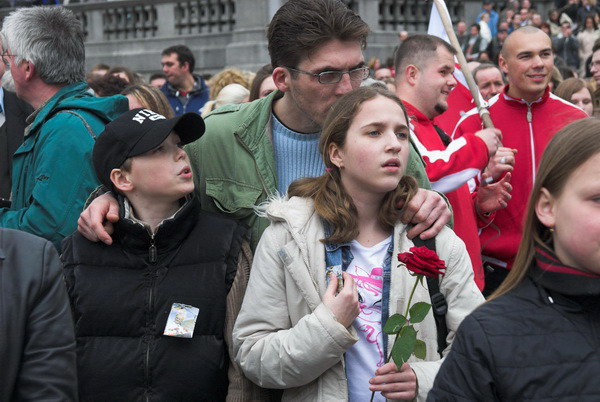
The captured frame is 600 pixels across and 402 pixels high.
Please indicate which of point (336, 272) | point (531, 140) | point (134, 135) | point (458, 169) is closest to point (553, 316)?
point (336, 272)

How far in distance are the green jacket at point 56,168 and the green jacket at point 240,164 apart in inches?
22.6

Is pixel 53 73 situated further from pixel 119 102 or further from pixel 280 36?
pixel 280 36

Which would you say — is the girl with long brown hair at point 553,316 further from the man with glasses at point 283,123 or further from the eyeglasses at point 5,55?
the eyeglasses at point 5,55

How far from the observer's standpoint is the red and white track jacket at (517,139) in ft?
18.2

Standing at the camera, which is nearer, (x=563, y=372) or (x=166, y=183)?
(x=563, y=372)

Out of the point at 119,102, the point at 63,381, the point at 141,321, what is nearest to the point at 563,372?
the point at 63,381

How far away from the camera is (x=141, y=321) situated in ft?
11.4

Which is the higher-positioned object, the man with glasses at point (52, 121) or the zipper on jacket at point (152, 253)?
the man with glasses at point (52, 121)

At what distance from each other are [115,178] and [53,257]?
113 cm

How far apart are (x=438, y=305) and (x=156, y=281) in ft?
3.66

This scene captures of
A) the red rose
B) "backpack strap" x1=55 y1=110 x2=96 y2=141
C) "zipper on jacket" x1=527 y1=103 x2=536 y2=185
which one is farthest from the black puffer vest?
"zipper on jacket" x1=527 y1=103 x2=536 y2=185

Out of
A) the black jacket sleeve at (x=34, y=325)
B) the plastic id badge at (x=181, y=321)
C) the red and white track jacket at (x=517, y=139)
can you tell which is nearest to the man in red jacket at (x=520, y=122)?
the red and white track jacket at (x=517, y=139)

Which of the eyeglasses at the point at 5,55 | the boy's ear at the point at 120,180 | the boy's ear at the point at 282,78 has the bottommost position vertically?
the boy's ear at the point at 120,180

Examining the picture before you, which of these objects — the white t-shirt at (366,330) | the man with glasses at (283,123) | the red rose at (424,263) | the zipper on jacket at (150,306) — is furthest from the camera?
the man with glasses at (283,123)
